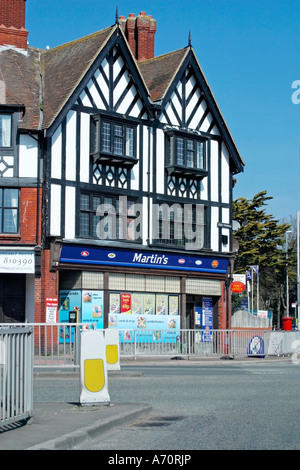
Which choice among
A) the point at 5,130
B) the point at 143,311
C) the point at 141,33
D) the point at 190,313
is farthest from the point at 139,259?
the point at 141,33

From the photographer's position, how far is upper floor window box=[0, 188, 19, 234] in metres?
30.3

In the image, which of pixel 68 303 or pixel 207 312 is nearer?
pixel 68 303

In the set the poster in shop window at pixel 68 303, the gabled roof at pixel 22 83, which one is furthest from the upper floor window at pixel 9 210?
the poster in shop window at pixel 68 303

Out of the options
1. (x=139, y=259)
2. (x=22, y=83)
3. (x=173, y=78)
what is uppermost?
(x=173, y=78)

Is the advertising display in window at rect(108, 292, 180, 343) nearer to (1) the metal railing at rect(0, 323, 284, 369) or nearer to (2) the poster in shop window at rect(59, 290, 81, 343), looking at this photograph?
(2) the poster in shop window at rect(59, 290, 81, 343)

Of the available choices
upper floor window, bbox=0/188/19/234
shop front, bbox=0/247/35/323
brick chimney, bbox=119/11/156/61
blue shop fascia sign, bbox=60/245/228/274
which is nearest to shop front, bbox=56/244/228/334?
blue shop fascia sign, bbox=60/245/228/274

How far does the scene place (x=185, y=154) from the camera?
115 ft

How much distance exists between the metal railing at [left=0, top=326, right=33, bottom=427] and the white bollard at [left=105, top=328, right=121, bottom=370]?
818 cm

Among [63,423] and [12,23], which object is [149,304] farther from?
[63,423]

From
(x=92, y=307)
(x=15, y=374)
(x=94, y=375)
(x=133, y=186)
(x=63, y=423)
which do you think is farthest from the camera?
(x=133, y=186)

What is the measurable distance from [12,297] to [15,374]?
22.1m

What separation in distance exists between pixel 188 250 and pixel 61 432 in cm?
2617

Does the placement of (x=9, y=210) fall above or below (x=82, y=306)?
above

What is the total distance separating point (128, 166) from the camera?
33.1 meters
